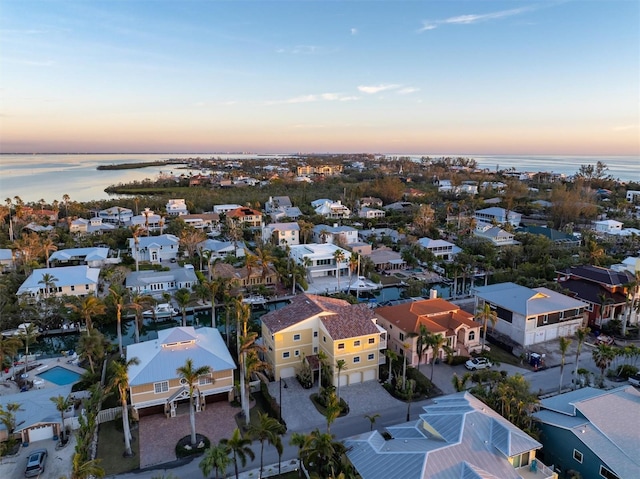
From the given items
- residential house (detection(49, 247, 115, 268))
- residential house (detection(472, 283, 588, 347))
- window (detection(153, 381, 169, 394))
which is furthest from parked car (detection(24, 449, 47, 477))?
residential house (detection(49, 247, 115, 268))

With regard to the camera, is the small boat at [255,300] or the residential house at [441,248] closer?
the small boat at [255,300]

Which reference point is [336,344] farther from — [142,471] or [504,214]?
[504,214]

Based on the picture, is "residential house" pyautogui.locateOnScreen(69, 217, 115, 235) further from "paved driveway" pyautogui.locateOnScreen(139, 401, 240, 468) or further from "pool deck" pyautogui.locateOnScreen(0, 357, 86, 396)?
"paved driveway" pyautogui.locateOnScreen(139, 401, 240, 468)

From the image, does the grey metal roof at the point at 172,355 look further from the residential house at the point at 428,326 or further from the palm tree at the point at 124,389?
the residential house at the point at 428,326

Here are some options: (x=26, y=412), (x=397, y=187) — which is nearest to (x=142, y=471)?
(x=26, y=412)

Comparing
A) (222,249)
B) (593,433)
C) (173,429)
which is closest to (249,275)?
(222,249)

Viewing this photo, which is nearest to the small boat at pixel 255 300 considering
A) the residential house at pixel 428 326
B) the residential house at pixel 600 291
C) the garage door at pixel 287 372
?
the residential house at pixel 428 326
